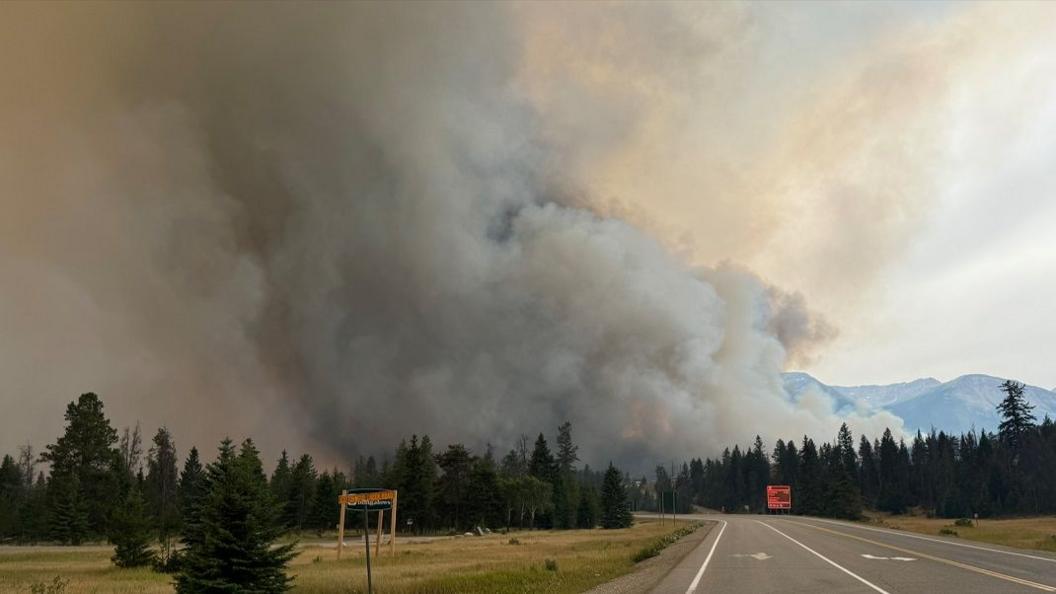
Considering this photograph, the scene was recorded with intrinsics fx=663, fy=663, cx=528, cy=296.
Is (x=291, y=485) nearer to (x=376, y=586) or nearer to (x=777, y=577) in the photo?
(x=376, y=586)

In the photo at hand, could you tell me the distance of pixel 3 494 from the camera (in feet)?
318

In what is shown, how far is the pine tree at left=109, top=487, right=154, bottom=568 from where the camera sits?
134 ft

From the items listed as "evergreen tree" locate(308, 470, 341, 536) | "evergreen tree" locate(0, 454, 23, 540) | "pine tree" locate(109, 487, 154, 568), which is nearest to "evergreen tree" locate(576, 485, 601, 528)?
"evergreen tree" locate(308, 470, 341, 536)

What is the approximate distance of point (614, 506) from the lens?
11569 cm

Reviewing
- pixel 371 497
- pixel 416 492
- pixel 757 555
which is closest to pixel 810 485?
pixel 416 492

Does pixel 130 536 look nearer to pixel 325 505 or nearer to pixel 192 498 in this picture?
pixel 192 498

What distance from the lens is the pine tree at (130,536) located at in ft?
134

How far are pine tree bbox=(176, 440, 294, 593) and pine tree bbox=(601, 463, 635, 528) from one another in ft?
324

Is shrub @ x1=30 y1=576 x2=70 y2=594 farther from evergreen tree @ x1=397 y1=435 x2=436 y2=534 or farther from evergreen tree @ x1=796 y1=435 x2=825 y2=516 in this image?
evergreen tree @ x1=796 y1=435 x2=825 y2=516

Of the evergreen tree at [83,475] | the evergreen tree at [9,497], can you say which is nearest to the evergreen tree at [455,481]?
the evergreen tree at [83,475]

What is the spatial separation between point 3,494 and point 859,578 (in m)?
117

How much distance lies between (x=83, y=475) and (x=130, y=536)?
65.3 meters

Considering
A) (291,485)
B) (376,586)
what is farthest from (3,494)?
(376,586)

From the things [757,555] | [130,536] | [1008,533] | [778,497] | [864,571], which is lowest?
[778,497]
